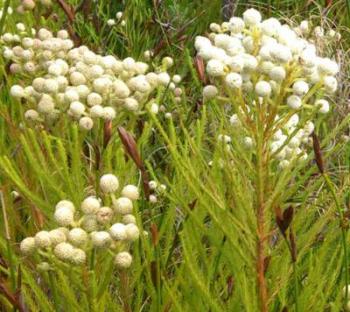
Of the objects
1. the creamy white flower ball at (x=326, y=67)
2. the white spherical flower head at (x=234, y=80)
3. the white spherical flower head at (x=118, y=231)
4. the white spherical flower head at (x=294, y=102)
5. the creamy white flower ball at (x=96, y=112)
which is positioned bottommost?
the white spherical flower head at (x=118, y=231)

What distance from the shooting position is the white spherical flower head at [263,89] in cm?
104

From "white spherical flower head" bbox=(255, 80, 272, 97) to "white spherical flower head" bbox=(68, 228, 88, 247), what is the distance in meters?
0.34

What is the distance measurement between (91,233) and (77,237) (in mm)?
26

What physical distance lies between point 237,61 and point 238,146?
14cm

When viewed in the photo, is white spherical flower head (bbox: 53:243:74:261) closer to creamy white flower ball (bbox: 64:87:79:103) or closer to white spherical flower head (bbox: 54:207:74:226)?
white spherical flower head (bbox: 54:207:74:226)

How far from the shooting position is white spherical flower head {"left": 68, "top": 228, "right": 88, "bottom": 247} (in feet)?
3.31

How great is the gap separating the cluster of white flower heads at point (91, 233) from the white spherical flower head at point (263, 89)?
0.26 m

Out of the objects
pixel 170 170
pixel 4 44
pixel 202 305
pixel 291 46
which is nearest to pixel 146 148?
pixel 170 170

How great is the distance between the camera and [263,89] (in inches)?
41.0

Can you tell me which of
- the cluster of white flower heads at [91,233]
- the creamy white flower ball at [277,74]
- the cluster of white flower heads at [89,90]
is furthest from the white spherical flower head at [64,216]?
the creamy white flower ball at [277,74]

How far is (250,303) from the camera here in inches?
44.9

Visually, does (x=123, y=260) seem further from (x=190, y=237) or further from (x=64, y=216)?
(x=190, y=237)

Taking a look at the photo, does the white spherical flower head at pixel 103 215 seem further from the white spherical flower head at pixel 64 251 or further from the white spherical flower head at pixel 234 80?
the white spherical flower head at pixel 234 80

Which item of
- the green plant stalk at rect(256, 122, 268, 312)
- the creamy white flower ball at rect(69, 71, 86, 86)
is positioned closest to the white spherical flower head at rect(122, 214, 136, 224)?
the green plant stalk at rect(256, 122, 268, 312)
